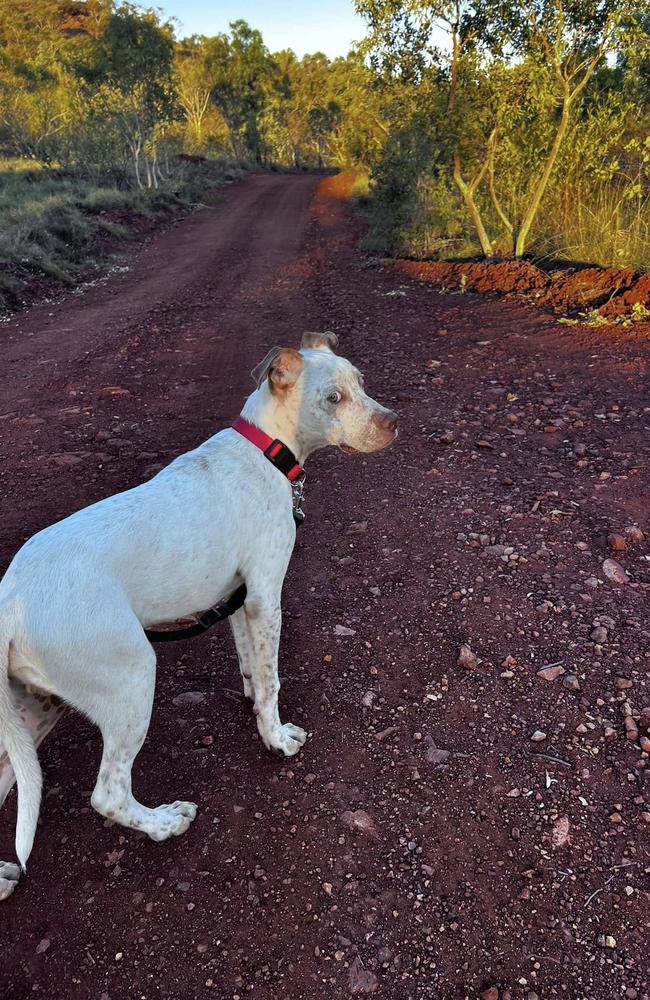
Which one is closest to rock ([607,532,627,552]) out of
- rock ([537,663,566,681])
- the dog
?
rock ([537,663,566,681])

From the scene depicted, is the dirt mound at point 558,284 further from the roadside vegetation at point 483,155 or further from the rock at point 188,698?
the rock at point 188,698

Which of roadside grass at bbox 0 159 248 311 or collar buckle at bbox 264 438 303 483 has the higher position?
roadside grass at bbox 0 159 248 311

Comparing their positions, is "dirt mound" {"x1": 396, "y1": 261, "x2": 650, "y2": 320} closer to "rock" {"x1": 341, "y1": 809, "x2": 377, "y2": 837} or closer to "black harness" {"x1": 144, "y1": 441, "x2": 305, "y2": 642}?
"black harness" {"x1": 144, "y1": 441, "x2": 305, "y2": 642}

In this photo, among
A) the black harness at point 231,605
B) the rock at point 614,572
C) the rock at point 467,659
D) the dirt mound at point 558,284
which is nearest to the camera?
the black harness at point 231,605

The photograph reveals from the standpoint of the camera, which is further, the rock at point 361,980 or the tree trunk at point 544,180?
the tree trunk at point 544,180

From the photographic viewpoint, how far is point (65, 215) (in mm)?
Answer: 14859

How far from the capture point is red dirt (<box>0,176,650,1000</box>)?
2.09m

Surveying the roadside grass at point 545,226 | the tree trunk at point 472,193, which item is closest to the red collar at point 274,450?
the roadside grass at point 545,226

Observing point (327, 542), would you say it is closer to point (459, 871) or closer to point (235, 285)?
point (459, 871)

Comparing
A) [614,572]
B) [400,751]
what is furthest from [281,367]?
[614,572]

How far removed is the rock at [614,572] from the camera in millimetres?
3699

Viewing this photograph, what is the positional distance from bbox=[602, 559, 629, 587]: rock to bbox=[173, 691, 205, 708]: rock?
99.9 inches

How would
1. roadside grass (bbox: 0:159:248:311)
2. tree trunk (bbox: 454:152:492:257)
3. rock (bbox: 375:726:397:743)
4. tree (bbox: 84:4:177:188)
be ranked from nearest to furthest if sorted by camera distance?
rock (bbox: 375:726:397:743)
tree trunk (bbox: 454:152:492:257)
roadside grass (bbox: 0:159:248:311)
tree (bbox: 84:4:177:188)

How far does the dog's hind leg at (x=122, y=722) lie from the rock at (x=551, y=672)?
1.97 metres
